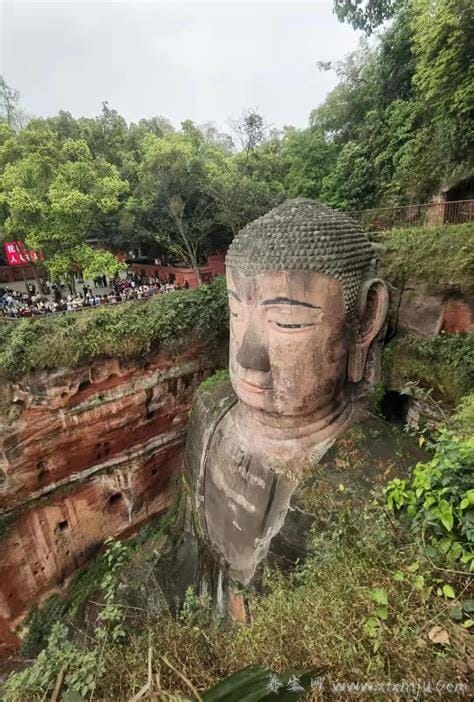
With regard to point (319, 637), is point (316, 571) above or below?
below

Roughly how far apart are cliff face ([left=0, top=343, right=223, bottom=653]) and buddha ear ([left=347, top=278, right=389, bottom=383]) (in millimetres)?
5112

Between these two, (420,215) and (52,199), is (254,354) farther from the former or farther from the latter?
(52,199)

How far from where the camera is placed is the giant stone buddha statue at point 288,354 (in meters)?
4.01

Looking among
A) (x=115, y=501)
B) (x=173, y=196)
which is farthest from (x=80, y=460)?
(x=173, y=196)

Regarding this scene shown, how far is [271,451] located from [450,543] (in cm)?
280

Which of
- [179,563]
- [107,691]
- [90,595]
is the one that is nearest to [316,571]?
[107,691]

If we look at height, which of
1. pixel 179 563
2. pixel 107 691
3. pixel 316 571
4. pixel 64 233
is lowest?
pixel 179 563

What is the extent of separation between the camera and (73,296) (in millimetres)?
11977

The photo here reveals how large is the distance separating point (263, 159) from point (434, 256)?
12.8m

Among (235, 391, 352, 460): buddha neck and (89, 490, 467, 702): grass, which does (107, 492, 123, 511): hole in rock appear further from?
(89, 490, 467, 702): grass

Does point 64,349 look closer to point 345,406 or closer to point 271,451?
point 271,451

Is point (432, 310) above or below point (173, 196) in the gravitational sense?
below

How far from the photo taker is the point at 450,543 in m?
1.79

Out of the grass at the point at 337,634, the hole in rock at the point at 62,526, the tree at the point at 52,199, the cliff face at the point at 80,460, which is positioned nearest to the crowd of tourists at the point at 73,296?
the tree at the point at 52,199
